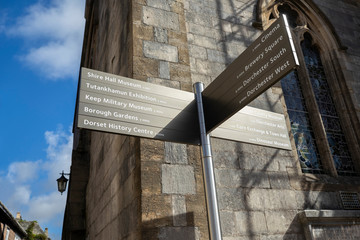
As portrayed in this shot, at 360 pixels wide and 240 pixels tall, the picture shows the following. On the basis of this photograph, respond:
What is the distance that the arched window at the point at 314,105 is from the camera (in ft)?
16.4

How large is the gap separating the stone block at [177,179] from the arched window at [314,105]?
2.34 metres

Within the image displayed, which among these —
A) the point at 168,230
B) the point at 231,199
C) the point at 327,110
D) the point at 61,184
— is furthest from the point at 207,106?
the point at 61,184

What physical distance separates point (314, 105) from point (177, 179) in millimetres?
3335

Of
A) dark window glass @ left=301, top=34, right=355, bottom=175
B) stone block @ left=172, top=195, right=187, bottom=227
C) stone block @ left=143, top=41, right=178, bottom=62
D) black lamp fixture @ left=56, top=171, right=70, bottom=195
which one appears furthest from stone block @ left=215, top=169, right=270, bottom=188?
black lamp fixture @ left=56, top=171, right=70, bottom=195

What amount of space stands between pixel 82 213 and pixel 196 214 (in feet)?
17.1

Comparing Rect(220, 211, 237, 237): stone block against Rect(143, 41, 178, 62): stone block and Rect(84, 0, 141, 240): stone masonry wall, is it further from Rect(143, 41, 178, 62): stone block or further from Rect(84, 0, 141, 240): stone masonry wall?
Rect(143, 41, 178, 62): stone block

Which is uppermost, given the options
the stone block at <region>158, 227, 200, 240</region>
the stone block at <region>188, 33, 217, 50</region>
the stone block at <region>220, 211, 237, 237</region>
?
the stone block at <region>188, 33, 217, 50</region>

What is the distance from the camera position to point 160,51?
3.97 meters

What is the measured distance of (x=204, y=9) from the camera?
16.3ft

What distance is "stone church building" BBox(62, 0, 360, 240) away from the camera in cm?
318

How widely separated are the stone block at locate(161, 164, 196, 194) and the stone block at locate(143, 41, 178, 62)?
146 cm

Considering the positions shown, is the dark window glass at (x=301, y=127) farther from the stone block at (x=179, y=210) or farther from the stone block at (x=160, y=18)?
the stone block at (x=179, y=210)

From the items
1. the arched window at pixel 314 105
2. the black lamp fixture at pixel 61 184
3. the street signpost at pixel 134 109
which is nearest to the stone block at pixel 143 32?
the street signpost at pixel 134 109

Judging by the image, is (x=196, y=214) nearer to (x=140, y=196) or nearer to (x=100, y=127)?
(x=140, y=196)
